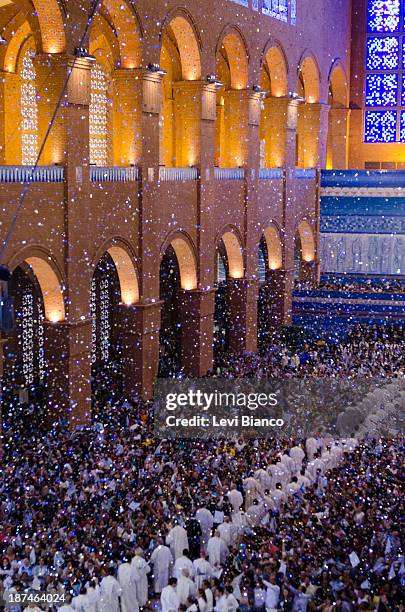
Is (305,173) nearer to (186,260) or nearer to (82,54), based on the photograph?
(186,260)

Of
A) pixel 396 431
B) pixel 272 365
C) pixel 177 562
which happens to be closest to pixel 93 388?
pixel 272 365

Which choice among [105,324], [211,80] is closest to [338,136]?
[211,80]

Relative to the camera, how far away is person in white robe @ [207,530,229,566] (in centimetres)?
1242

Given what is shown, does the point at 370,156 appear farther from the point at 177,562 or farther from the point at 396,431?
the point at 177,562

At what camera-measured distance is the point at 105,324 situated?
2295 centimetres

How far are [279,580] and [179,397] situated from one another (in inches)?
290

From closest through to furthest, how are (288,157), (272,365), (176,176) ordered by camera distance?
(176,176), (272,365), (288,157)

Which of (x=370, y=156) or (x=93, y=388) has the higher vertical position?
(x=370, y=156)

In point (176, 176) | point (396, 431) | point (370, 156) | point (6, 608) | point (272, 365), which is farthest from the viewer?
point (370, 156)

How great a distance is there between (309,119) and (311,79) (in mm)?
1260

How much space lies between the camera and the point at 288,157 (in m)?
28.4

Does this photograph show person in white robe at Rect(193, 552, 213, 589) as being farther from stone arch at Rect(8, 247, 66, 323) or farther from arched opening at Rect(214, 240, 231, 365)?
arched opening at Rect(214, 240, 231, 365)

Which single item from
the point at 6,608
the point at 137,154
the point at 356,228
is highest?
the point at 137,154

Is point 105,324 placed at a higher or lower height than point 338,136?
lower
